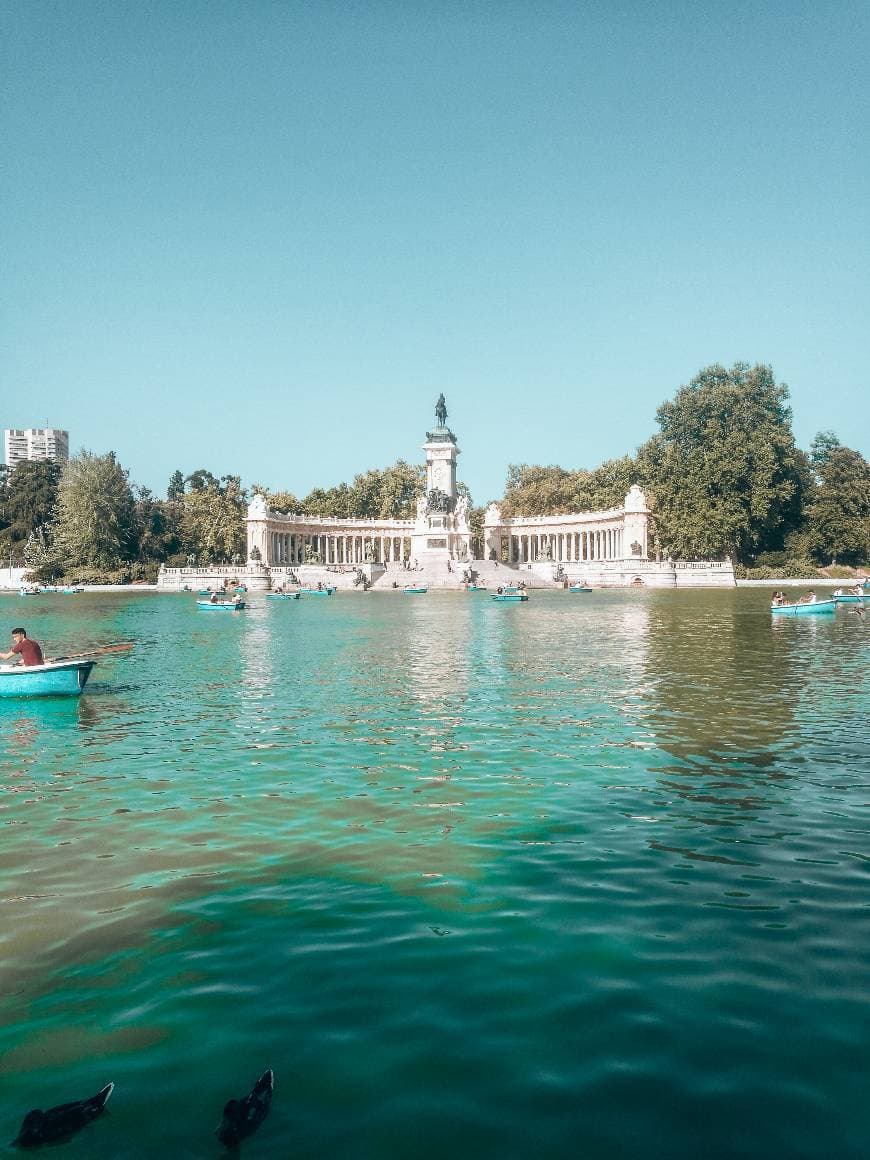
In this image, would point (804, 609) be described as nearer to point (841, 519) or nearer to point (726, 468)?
point (726, 468)

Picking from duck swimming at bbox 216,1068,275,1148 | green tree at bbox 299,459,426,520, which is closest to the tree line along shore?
green tree at bbox 299,459,426,520

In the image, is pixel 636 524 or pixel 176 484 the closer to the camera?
pixel 636 524

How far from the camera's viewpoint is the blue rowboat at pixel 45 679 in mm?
19172

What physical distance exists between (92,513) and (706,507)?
59.1m

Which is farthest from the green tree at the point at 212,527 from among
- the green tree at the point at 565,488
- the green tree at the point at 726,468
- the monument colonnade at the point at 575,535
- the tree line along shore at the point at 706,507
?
the green tree at the point at 726,468

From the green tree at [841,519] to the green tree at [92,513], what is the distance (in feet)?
224

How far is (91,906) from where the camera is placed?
8461 mm

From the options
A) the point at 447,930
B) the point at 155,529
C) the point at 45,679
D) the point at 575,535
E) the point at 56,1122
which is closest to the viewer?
the point at 56,1122

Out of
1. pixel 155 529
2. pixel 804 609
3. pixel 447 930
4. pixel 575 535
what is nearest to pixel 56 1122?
pixel 447 930

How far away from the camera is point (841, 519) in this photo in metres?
89.8

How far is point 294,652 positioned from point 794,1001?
25.5 m

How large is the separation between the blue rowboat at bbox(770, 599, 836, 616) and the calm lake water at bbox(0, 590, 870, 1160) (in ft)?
92.3

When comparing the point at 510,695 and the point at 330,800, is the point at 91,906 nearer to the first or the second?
the point at 330,800

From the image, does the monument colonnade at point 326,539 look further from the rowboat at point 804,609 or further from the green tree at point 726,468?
the rowboat at point 804,609
